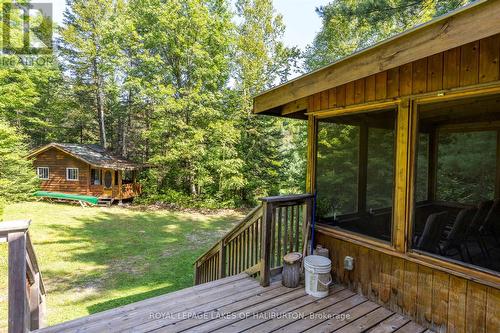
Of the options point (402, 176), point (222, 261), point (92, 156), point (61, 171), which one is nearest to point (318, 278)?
point (402, 176)

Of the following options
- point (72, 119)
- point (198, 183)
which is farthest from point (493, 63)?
point (72, 119)

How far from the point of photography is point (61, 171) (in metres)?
15.4

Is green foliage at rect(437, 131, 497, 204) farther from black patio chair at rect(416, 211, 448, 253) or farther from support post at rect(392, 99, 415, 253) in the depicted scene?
support post at rect(392, 99, 415, 253)

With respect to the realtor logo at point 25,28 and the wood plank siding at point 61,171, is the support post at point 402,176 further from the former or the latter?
the wood plank siding at point 61,171

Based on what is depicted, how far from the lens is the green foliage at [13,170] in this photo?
1145 centimetres

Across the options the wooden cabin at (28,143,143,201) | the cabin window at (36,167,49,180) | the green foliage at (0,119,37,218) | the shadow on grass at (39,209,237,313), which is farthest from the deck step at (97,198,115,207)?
the cabin window at (36,167,49,180)

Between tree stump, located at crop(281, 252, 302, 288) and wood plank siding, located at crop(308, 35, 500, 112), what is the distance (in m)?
1.82

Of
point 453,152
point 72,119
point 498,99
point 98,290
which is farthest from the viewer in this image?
point 72,119

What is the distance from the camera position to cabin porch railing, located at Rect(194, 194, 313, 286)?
3.03 metres

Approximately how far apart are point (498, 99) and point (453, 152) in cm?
211

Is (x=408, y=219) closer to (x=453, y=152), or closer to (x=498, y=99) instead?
(x=498, y=99)

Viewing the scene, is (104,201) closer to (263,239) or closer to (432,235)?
(263,239)

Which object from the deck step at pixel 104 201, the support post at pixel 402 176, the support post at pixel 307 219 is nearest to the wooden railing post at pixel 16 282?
the support post at pixel 307 219

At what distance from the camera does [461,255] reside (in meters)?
2.54
